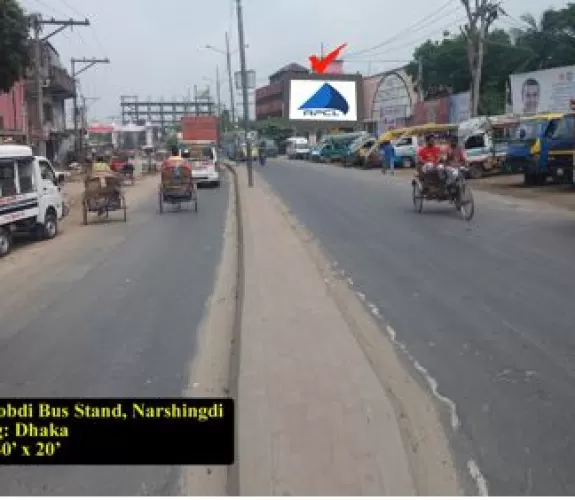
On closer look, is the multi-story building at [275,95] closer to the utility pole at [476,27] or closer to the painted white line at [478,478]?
the utility pole at [476,27]

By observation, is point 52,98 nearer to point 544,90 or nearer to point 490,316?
point 544,90

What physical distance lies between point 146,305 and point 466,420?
4.63 meters

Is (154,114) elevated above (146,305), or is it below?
above

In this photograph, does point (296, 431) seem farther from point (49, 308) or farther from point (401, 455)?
point (49, 308)

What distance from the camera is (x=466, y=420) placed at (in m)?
4.63

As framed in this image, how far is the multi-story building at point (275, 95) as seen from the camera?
11550cm

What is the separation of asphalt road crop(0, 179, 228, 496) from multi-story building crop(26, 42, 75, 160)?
120ft

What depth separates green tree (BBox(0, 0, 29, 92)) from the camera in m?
21.0

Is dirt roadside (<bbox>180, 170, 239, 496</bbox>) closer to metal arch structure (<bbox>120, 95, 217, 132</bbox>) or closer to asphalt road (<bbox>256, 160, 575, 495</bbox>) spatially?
asphalt road (<bbox>256, 160, 575, 495</bbox>)

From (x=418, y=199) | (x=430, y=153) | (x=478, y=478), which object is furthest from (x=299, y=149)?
(x=478, y=478)

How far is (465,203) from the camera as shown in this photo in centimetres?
1552

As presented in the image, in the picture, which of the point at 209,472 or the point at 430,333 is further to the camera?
the point at 430,333

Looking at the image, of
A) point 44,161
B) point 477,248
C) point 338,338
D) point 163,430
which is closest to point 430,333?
point 338,338
